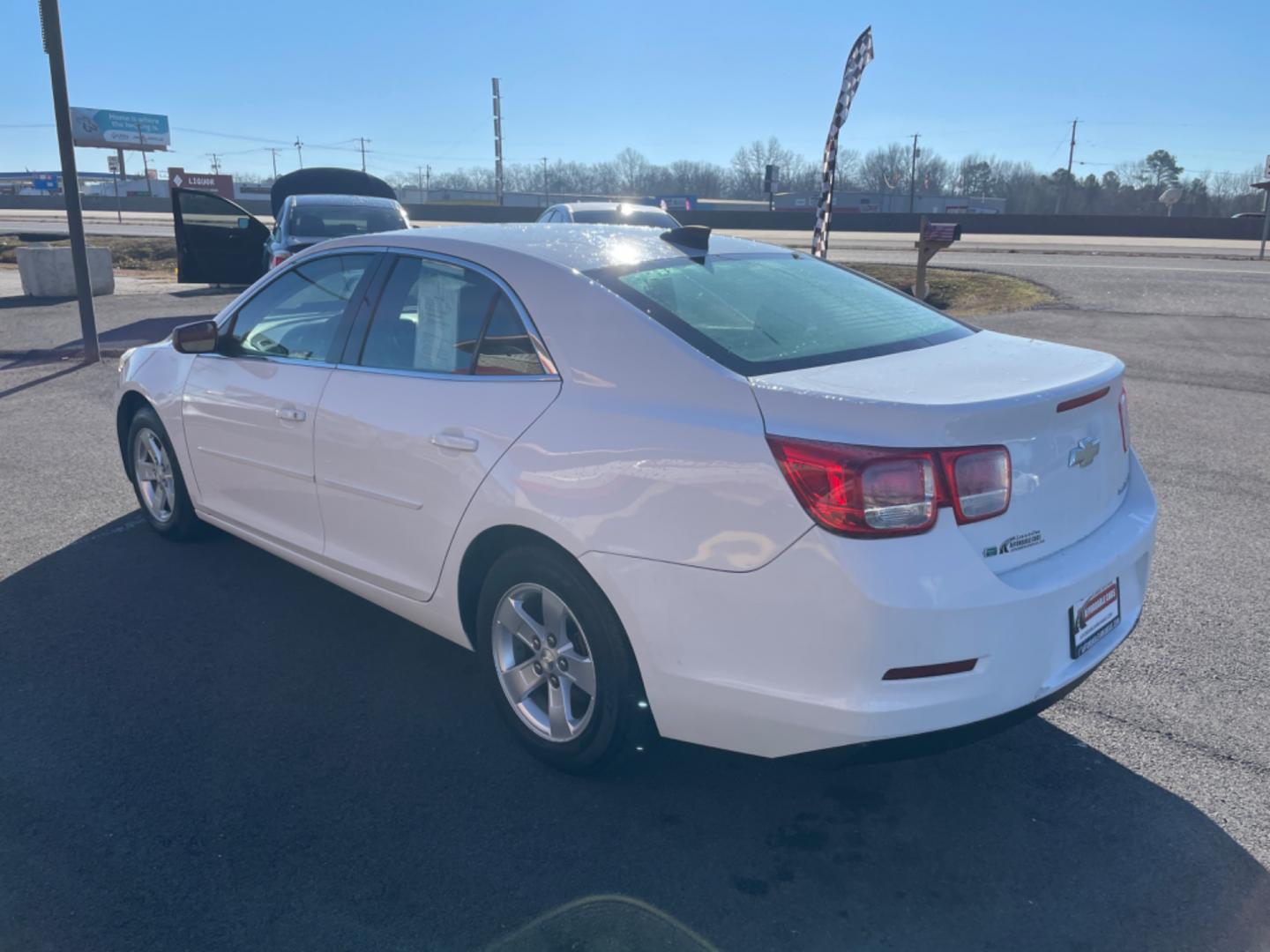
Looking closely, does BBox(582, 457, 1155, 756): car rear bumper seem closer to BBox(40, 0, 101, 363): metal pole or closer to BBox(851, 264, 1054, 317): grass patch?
BBox(40, 0, 101, 363): metal pole

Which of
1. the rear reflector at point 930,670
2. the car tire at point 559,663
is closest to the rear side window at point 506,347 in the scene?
the car tire at point 559,663

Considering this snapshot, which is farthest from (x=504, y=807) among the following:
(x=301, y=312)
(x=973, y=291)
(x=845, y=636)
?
(x=973, y=291)

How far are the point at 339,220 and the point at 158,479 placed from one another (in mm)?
9483

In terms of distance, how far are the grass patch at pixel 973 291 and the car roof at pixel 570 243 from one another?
10.9 m

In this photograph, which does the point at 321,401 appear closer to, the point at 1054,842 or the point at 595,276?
the point at 595,276

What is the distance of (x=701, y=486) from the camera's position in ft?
8.54

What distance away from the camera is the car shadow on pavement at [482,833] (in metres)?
2.54

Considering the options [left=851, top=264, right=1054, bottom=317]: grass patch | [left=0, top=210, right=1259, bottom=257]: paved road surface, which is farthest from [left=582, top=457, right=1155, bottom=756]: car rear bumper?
[left=0, top=210, right=1259, bottom=257]: paved road surface

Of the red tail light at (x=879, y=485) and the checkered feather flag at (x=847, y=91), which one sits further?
the checkered feather flag at (x=847, y=91)

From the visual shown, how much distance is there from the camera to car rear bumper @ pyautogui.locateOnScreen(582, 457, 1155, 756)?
7.87ft

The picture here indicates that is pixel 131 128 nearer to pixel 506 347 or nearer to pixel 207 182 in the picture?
pixel 207 182

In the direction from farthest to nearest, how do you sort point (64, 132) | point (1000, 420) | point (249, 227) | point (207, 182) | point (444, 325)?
point (207, 182)
point (249, 227)
point (64, 132)
point (444, 325)
point (1000, 420)

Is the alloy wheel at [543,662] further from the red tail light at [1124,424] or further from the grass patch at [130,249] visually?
the grass patch at [130,249]

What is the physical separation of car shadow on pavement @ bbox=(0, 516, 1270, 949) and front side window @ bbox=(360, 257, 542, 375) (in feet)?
4.13
